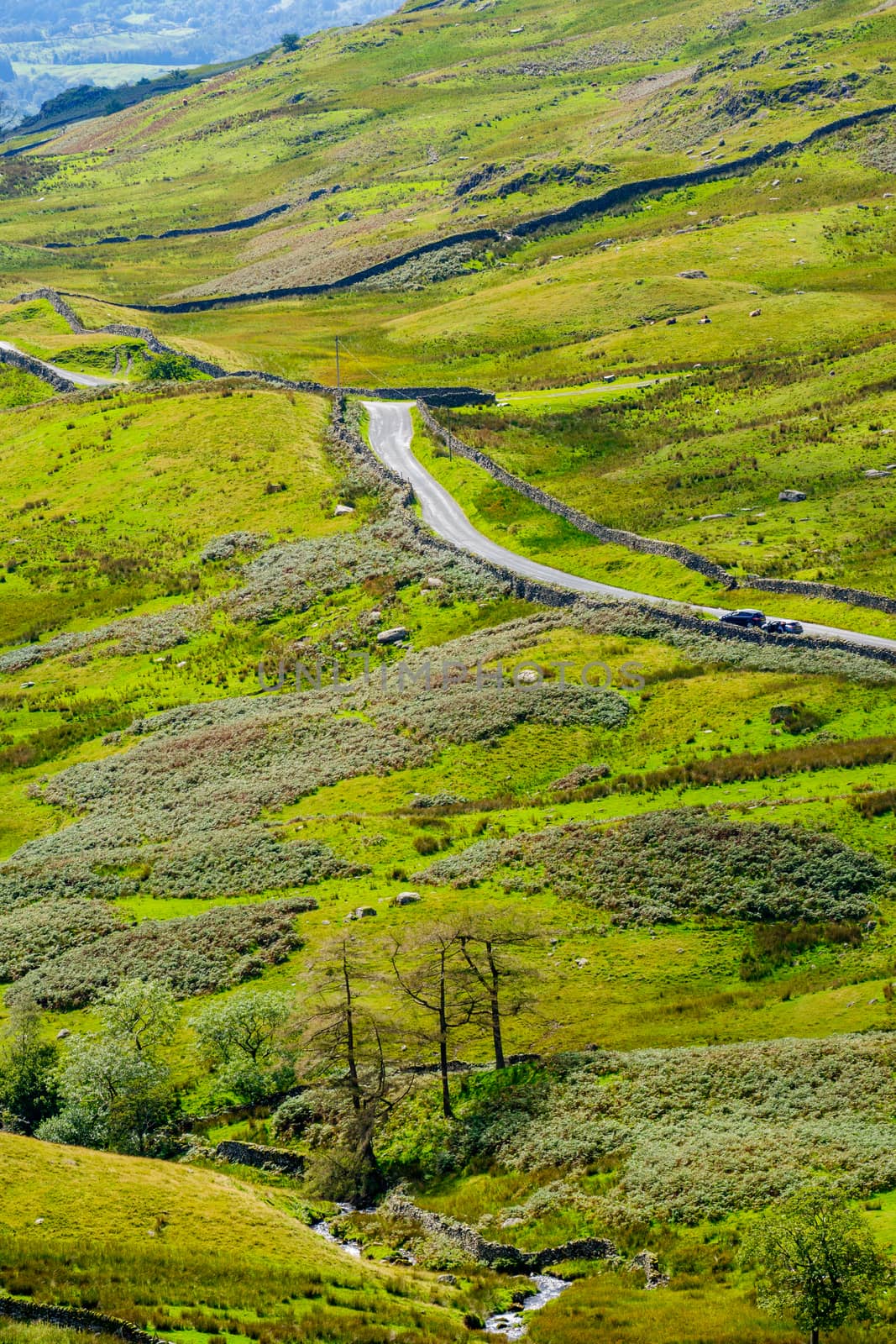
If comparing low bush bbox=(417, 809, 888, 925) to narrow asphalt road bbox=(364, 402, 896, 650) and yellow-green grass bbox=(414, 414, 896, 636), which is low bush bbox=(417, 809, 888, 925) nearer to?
narrow asphalt road bbox=(364, 402, 896, 650)

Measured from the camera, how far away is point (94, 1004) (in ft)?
163

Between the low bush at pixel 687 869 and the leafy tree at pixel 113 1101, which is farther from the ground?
the leafy tree at pixel 113 1101

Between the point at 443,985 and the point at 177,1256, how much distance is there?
1206cm

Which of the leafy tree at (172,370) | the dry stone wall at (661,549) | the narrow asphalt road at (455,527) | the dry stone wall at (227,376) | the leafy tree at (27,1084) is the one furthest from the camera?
the leafy tree at (172,370)

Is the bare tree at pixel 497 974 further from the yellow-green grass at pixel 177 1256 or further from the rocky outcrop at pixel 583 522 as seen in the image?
the rocky outcrop at pixel 583 522

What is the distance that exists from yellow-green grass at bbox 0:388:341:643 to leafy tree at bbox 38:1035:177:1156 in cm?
6115

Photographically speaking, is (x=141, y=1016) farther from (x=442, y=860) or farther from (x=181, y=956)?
(x=442, y=860)

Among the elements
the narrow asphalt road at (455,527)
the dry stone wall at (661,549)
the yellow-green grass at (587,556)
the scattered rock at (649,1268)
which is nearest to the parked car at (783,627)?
the narrow asphalt road at (455,527)

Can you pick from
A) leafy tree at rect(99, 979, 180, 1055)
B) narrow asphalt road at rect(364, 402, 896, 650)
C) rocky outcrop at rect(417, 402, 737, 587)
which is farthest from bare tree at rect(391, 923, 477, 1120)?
rocky outcrop at rect(417, 402, 737, 587)

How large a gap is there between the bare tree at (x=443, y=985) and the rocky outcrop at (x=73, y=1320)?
48.6ft

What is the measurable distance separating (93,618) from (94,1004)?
5508 centimetres

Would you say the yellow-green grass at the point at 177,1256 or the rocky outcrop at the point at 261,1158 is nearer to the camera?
the yellow-green grass at the point at 177,1256

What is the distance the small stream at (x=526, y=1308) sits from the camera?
91.6ft

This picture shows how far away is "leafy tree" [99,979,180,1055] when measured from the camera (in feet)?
145
